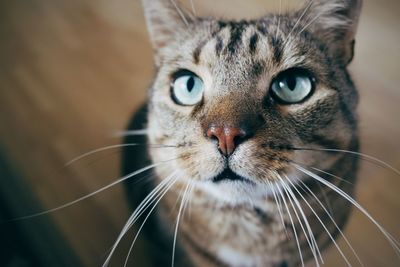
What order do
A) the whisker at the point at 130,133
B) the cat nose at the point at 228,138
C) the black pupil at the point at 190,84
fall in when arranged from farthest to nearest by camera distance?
the whisker at the point at 130,133, the black pupil at the point at 190,84, the cat nose at the point at 228,138

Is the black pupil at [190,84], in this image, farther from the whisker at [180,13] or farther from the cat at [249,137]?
the whisker at [180,13]

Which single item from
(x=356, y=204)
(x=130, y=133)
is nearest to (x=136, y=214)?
(x=130, y=133)

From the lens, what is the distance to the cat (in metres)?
0.56

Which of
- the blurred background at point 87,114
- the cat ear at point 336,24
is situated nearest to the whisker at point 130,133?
the blurred background at point 87,114

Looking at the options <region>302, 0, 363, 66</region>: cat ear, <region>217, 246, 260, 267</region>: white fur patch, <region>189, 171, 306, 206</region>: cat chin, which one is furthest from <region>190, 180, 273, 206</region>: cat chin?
<region>302, 0, 363, 66</region>: cat ear

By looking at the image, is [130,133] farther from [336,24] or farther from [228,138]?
[336,24]

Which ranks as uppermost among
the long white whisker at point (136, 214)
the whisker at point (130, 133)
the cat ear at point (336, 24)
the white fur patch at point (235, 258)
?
Result: the cat ear at point (336, 24)

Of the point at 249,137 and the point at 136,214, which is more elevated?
the point at 249,137

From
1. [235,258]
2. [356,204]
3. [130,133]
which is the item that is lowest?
[235,258]

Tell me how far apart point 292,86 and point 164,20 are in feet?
0.90

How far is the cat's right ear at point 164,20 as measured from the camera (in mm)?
687

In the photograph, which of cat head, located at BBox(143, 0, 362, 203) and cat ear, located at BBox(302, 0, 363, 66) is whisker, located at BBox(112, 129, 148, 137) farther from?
cat ear, located at BBox(302, 0, 363, 66)

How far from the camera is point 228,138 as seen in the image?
53 centimetres

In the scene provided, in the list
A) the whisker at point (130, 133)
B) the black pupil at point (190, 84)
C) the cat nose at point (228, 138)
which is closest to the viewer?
the cat nose at point (228, 138)
